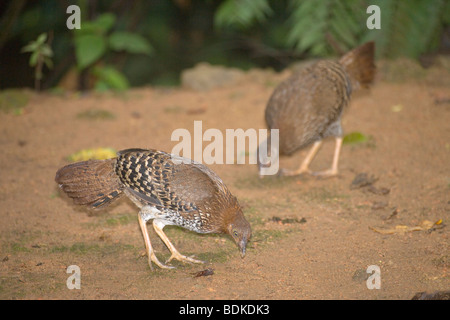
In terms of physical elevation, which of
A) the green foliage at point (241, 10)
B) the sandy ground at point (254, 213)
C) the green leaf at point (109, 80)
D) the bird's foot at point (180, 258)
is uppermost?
the green foliage at point (241, 10)

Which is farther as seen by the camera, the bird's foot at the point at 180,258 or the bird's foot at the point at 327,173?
the bird's foot at the point at 327,173

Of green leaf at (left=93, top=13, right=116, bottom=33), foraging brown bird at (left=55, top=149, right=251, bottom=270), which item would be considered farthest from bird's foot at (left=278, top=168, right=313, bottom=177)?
green leaf at (left=93, top=13, right=116, bottom=33)

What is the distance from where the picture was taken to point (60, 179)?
5023 millimetres

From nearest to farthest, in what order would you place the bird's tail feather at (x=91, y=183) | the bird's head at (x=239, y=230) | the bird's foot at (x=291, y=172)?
the bird's head at (x=239, y=230), the bird's tail feather at (x=91, y=183), the bird's foot at (x=291, y=172)

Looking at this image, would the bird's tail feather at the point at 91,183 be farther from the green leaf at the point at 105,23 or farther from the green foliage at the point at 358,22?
the green foliage at the point at 358,22

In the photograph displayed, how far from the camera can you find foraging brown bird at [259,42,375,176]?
6422mm

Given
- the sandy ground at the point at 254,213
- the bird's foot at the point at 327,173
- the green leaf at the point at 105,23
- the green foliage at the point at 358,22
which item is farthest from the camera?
the green leaf at the point at 105,23

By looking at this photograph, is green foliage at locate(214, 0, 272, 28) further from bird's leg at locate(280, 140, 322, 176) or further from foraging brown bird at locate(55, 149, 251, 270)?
foraging brown bird at locate(55, 149, 251, 270)

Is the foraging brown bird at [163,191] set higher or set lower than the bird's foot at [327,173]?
higher

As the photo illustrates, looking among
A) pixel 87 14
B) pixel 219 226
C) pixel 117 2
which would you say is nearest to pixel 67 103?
pixel 87 14

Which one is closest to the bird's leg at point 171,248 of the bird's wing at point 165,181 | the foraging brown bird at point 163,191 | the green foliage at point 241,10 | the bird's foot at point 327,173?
the foraging brown bird at point 163,191

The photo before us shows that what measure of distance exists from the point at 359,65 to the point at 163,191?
379 centimetres

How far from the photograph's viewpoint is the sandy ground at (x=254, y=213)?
14.0 ft

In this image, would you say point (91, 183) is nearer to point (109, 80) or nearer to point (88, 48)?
point (88, 48)
